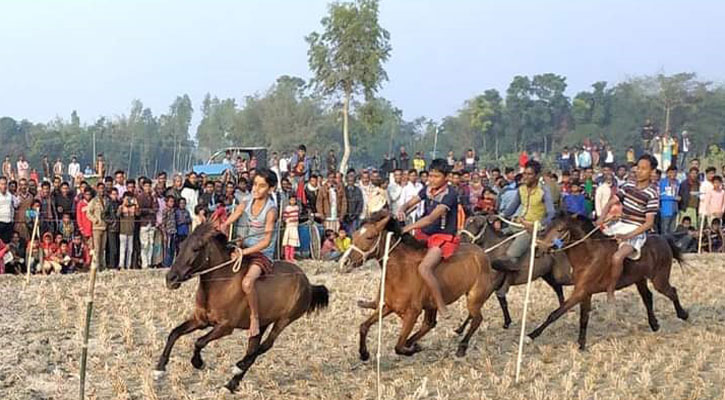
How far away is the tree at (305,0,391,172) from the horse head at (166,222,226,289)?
2567cm

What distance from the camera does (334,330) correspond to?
11984 mm

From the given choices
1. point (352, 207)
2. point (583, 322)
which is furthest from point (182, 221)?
point (583, 322)

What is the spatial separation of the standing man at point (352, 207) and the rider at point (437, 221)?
9.71 meters

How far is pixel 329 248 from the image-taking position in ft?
64.9

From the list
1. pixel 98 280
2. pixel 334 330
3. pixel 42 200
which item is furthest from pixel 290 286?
pixel 42 200

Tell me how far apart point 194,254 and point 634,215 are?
19.3 ft

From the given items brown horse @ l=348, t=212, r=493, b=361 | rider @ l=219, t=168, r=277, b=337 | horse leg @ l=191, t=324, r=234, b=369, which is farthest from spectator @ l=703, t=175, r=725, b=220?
horse leg @ l=191, t=324, r=234, b=369

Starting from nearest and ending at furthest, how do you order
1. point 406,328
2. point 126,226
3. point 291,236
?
point 406,328, point 126,226, point 291,236

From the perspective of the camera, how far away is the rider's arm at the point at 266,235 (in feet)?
29.4

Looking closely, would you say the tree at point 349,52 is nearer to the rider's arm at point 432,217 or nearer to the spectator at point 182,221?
the spectator at point 182,221

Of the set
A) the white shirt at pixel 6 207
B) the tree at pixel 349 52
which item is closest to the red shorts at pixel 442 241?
the white shirt at pixel 6 207

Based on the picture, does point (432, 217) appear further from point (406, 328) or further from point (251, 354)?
point (251, 354)

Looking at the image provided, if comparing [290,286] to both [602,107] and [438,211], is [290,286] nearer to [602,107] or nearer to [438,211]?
[438,211]

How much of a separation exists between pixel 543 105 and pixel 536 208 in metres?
55.0
